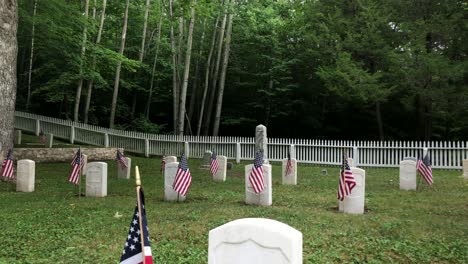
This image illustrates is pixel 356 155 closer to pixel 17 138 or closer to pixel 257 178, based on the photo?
pixel 257 178

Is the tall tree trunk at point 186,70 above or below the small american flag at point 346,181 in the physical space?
above

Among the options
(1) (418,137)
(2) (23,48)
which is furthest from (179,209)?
(2) (23,48)

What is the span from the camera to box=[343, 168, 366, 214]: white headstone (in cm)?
865

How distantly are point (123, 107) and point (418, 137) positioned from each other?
62.8 ft

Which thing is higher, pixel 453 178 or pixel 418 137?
pixel 418 137

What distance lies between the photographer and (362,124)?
2805 centimetres

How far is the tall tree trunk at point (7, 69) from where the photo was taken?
12609 millimetres

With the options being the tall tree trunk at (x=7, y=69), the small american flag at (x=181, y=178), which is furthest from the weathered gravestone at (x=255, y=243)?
the tall tree trunk at (x=7, y=69)

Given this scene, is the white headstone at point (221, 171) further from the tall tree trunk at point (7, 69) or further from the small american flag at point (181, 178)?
the tall tree trunk at point (7, 69)

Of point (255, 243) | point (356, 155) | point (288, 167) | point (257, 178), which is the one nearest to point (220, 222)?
point (257, 178)

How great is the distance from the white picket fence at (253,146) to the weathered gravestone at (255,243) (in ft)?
57.1

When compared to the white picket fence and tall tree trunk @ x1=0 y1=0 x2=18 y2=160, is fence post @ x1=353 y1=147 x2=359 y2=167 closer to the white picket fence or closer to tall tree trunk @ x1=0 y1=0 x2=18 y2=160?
the white picket fence

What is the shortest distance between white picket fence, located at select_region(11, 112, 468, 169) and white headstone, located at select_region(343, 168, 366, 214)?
11.2m

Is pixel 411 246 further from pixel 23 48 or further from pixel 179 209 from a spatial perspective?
pixel 23 48
